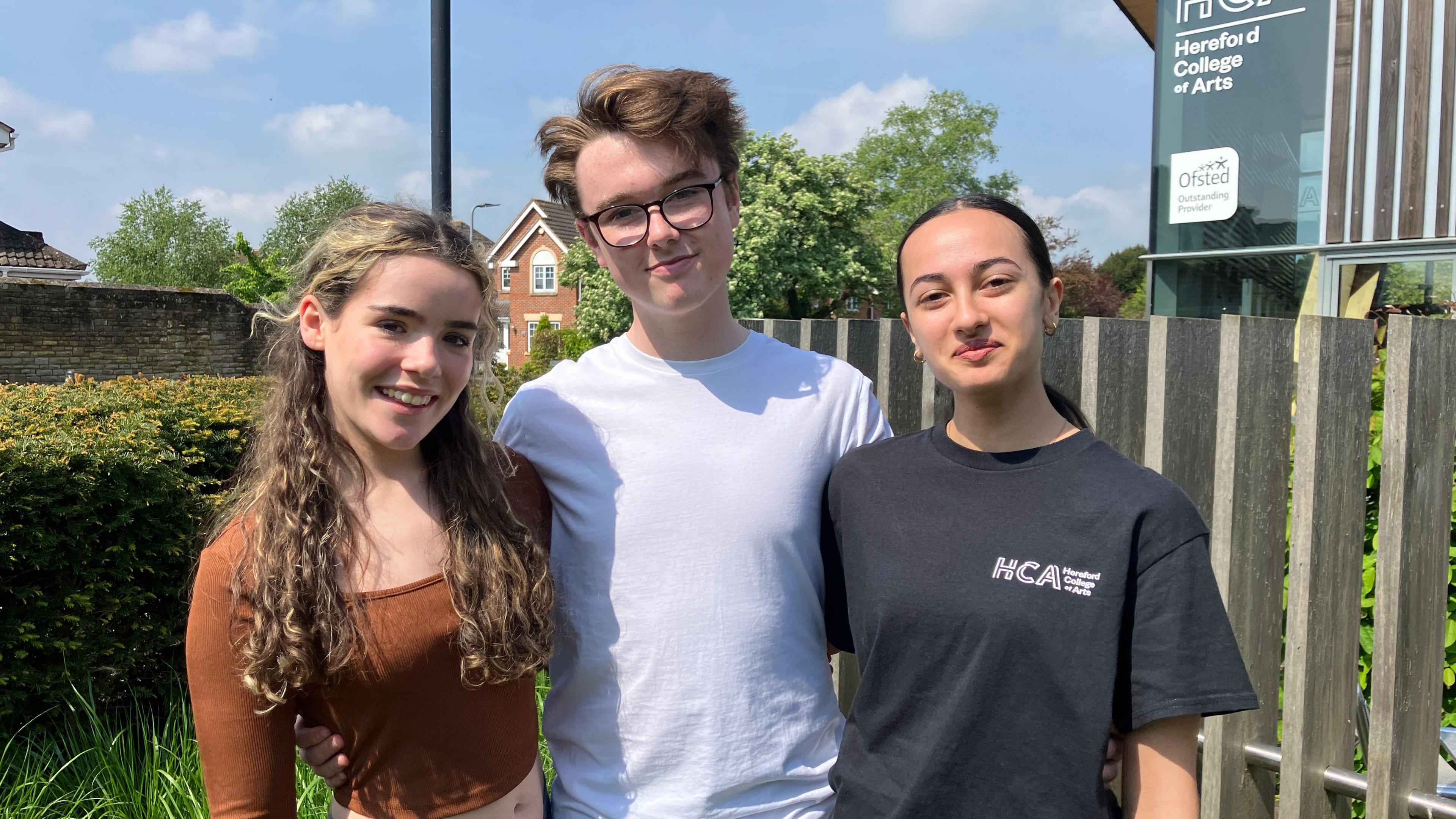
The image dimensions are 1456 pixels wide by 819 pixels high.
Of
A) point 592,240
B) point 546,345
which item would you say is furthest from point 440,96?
point 546,345

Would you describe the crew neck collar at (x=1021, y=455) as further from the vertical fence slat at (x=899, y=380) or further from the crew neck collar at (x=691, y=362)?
the vertical fence slat at (x=899, y=380)

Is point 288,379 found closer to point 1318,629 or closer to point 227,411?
point 1318,629

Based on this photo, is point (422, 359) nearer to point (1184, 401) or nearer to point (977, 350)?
point (977, 350)

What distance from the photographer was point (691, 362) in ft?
6.44

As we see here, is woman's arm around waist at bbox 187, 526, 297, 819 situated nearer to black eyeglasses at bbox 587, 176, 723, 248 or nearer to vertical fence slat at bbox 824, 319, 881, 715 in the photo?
black eyeglasses at bbox 587, 176, 723, 248

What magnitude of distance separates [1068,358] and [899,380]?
519 millimetres

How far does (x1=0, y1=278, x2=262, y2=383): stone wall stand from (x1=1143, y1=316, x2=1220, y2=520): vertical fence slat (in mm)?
14313

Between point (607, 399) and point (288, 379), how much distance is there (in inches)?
23.8

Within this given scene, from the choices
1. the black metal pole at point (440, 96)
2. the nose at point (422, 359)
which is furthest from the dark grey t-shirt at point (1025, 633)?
the black metal pole at point (440, 96)

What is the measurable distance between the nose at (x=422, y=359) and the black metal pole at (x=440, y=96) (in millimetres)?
4494

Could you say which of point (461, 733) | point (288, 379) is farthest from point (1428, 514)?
point (288, 379)

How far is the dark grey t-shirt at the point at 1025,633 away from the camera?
1.38m

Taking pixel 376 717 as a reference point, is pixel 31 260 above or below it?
above

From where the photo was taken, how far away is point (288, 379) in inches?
73.2
